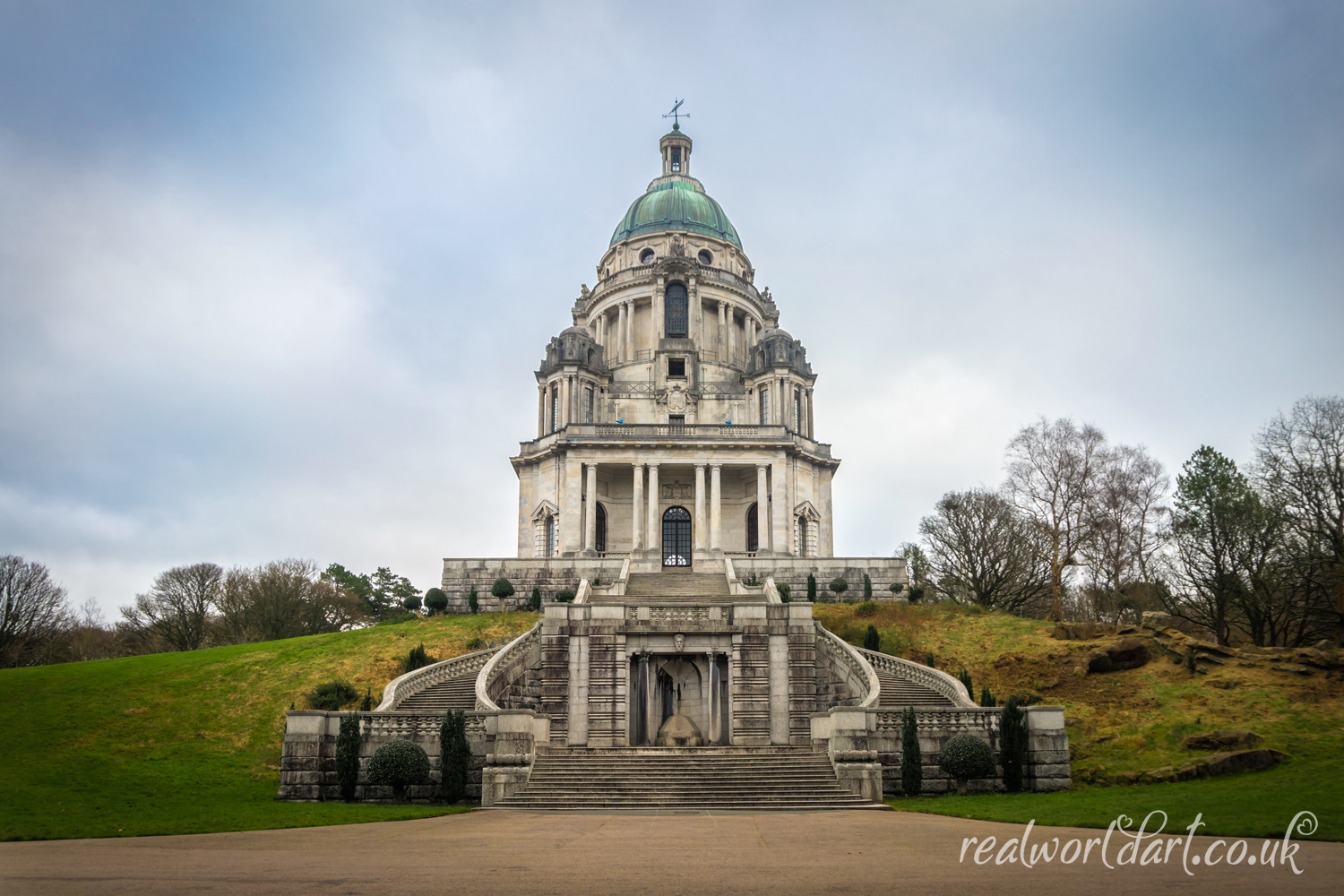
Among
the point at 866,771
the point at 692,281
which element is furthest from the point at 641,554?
the point at 866,771

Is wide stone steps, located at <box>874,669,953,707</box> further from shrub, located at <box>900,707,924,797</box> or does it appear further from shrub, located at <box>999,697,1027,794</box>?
shrub, located at <box>999,697,1027,794</box>

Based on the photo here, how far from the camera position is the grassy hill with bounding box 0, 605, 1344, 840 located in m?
20.5

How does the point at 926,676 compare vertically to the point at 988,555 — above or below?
below

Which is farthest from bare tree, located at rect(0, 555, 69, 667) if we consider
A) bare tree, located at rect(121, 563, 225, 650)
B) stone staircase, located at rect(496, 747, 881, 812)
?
stone staircase, located at rect(496, 747, 881, 812)

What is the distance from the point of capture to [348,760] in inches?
1016

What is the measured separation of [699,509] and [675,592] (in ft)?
49.9

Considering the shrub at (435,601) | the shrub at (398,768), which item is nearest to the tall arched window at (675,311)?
the shrub at (435,601)

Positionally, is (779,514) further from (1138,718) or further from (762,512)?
(1138,718)

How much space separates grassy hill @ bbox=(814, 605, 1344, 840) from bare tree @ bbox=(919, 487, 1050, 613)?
1060 cm

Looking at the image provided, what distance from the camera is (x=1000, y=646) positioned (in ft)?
127

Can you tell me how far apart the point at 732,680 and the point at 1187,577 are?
85.1ft

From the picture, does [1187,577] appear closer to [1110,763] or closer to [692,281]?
[1110,763]

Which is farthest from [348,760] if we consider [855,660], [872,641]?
[872,641]

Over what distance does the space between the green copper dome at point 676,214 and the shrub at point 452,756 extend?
56.0 metres
